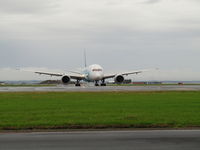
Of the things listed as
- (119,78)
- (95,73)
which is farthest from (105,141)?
(119,78)

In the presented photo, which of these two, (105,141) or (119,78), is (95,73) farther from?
(105,141)

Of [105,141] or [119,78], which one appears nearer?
[105,141]

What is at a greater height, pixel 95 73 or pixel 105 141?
pixel 95 73

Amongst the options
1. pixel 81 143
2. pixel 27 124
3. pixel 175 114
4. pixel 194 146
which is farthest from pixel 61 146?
pixel 175 114

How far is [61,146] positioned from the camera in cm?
905

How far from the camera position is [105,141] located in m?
9.78

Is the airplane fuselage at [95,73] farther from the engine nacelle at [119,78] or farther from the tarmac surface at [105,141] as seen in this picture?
the tarmac surface at [105,141]

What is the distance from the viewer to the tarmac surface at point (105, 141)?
8875mm

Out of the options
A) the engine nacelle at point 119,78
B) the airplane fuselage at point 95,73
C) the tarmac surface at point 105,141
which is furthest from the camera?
the engine nacelle at point 119,78

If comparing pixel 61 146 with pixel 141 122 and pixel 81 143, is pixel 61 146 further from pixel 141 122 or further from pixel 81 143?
pixel 141 122

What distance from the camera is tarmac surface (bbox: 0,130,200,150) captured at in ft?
29.1

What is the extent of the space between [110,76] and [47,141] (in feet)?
202

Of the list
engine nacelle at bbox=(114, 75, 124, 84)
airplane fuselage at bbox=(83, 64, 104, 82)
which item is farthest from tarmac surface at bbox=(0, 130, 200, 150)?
engine nacelle at bbox=(114, 75, 124, 84)

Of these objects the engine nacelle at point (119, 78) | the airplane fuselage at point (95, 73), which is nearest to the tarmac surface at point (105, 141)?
the airplane fuselage at point (95, 73)
